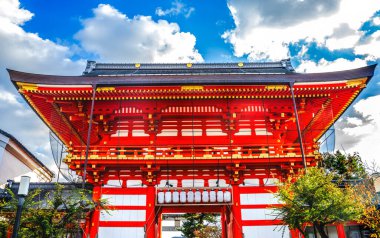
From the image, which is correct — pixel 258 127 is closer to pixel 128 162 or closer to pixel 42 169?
pixel 128 162

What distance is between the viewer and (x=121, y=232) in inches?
622

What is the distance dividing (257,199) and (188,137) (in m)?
5.28

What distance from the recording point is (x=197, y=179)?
1702 centimetres

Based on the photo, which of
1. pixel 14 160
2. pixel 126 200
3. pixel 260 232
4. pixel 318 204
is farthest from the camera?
pixel 14 160

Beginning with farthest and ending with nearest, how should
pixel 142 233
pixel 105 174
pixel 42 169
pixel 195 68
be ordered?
pixel 42 169 → pixel 195 68 → pixel 105 174 → pixel 142 233

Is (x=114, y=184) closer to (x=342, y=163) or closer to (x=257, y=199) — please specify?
(x=257, y=199)

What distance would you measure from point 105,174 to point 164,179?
329 cm

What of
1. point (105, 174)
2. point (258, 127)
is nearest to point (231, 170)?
point (258, 127)

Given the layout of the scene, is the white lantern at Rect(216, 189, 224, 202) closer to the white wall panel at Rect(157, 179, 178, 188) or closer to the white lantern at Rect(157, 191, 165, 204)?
the white wall panel at Rect(157, 179, 178, 188)

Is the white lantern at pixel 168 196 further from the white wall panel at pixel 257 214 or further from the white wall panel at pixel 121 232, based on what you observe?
the white wall panel at pixel 257 214

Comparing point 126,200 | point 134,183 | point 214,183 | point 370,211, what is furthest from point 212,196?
point 370,211

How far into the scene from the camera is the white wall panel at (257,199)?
643 inches

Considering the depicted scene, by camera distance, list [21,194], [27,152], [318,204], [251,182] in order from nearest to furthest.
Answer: [21,194]
[318,204]
[251,182]
[27,152]

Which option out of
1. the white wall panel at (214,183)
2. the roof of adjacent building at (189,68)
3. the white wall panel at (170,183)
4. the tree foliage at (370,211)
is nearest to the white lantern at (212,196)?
the white wall panel at (214,183)
